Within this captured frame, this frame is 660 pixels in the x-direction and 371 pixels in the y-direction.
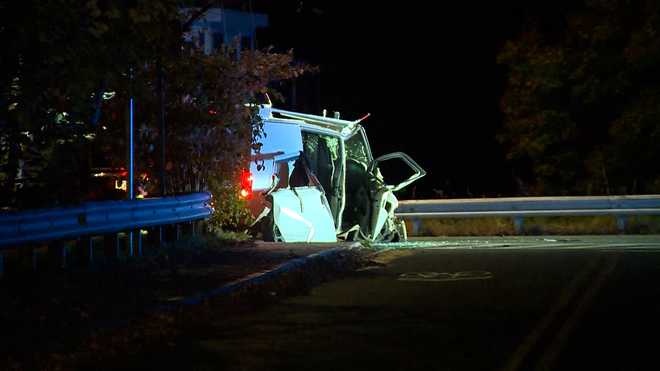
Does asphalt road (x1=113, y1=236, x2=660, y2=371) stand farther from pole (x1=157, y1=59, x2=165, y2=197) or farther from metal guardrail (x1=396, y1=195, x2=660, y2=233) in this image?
metal guardrail (x1=396, y1=195, x2=660, y2=233)

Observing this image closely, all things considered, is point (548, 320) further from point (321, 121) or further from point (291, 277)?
point (321, 121)

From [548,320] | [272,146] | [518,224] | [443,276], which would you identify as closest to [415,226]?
[518,224]

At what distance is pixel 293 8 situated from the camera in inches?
1574

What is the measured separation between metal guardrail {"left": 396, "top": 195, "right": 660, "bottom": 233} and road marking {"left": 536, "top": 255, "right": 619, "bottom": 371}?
792 cm

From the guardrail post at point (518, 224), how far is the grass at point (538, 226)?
2.8 inches

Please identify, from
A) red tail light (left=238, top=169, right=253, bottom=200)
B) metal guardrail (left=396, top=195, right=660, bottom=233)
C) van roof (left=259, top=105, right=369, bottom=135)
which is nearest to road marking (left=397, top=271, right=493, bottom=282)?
red tail light (left=238, top=169, right=253, bottom=200)

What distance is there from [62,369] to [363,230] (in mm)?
11592

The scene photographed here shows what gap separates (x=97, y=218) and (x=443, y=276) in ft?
13.8

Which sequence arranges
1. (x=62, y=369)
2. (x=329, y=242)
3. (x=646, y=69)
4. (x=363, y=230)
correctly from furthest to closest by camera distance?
1. (x=646, y=69)
2. (x=363, y=230)
3. (x=329, y=242)
4. (x=62, y=369)

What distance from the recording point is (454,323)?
9961 millimetres

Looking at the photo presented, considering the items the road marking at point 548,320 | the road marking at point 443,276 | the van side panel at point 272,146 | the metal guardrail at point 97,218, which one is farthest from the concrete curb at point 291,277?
the road marking at point 548,320

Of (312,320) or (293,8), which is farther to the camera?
(293,8)

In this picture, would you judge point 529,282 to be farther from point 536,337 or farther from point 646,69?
point 646,69

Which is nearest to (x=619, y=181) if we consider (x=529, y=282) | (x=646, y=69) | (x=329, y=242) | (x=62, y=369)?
(x=646, y=69)
